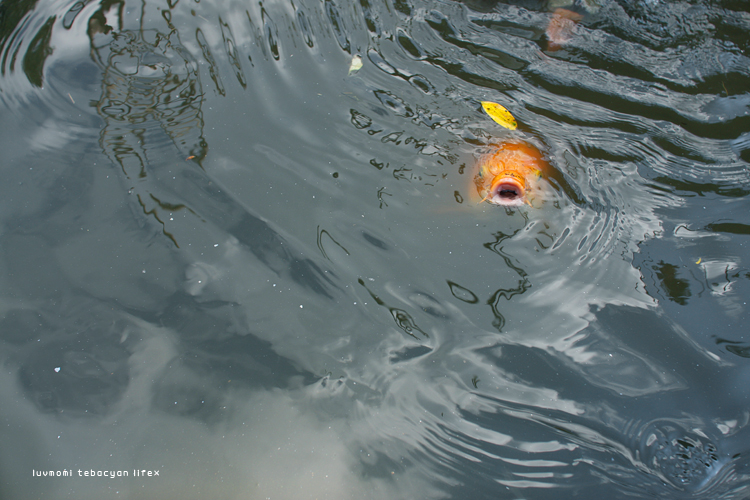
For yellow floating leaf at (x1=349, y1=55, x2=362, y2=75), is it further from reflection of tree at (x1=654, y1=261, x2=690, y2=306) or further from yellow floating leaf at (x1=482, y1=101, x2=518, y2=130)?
reflection of tree at (x1=654, y1=261, x2=690, y2=306)

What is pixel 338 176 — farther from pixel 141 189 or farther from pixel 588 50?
pixel 588 50

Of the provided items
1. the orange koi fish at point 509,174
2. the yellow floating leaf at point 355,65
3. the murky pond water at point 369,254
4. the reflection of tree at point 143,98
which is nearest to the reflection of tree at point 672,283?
the murky pond water at point 369,254

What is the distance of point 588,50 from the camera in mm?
2943

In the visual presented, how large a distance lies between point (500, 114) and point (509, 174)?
1.76 ft

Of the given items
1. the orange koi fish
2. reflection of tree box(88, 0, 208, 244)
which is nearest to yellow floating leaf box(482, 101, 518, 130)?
the orange koi fish

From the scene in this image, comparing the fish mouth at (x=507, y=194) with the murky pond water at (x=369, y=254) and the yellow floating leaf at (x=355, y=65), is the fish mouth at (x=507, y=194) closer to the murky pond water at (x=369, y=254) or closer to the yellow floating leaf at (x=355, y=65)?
the murky pond water at (x=369, y=254)

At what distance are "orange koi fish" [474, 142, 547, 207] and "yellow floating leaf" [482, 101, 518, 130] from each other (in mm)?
174

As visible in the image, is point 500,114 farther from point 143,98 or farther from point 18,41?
point 18,41

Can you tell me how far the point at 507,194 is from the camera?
2363 mm

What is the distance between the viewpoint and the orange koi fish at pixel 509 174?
7.70 ft

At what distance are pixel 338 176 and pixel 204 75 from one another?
1230 mm

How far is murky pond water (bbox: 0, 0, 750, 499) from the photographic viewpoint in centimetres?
182

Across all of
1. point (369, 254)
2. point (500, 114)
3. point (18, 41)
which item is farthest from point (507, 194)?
point (18, 41)

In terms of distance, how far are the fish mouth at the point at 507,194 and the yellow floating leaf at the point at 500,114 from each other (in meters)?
0.49
